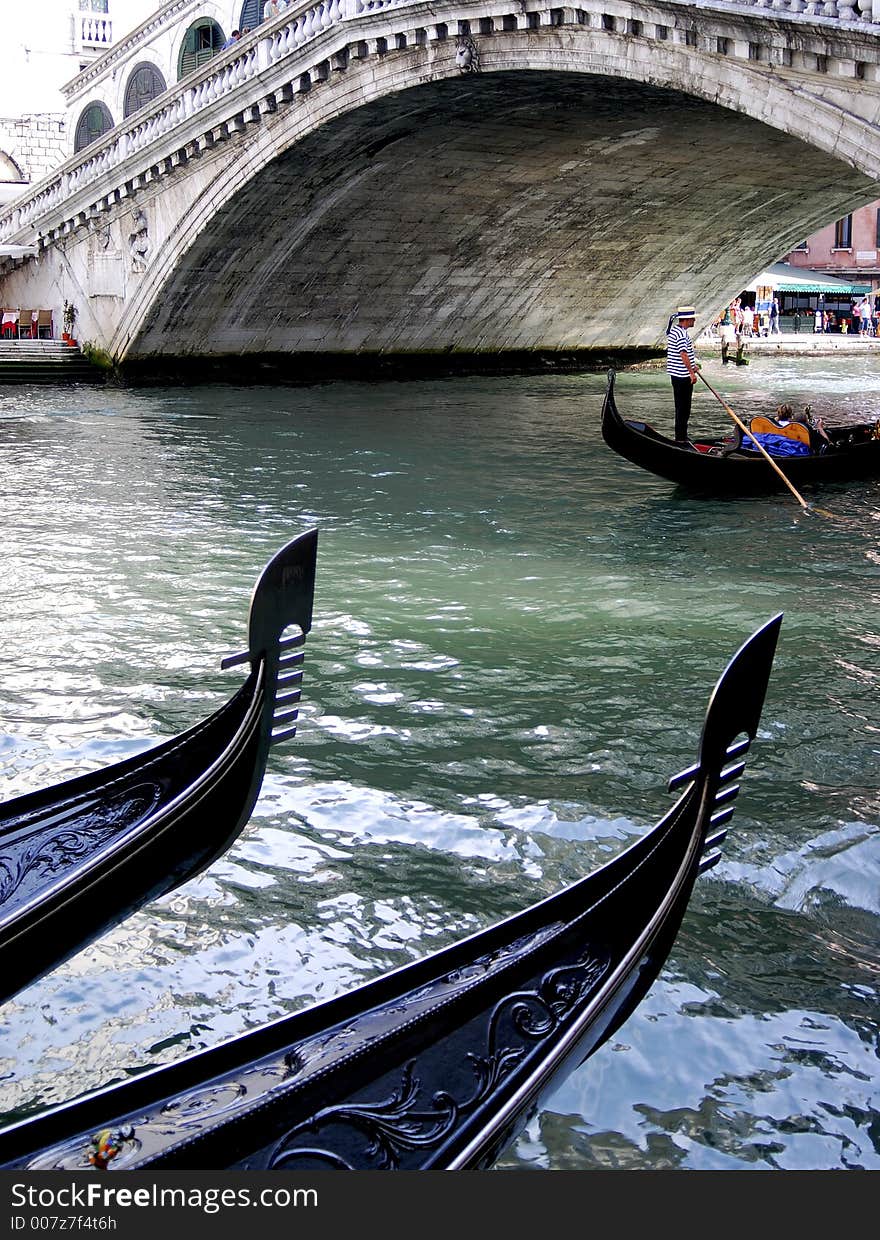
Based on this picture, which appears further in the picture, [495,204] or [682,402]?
[495,204]

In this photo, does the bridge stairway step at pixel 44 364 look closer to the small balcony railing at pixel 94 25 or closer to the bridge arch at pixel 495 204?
the bridge arch at pixel 495 204

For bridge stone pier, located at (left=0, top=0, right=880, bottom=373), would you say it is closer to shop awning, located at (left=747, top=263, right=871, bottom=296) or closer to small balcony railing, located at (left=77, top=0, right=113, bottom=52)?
shop awning, located at (left=747, top=263, right=871, bottom=296)

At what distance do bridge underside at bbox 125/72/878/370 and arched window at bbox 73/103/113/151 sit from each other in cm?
547

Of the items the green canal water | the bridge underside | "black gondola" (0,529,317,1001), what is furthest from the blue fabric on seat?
"black gondola" (0,529,317,1001)

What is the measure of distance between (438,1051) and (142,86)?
1557cm

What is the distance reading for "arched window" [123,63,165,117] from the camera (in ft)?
48.9

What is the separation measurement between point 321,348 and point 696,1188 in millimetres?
11758

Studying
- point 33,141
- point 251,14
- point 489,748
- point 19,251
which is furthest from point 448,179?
point 33,141

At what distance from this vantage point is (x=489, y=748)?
2.95 metres

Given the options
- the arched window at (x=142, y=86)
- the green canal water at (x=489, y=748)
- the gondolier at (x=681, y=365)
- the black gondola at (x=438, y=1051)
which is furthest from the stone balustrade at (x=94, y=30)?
the black gondola at (x=438, y=1051)

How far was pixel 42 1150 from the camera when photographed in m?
1.16

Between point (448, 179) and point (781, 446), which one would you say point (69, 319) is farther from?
point (781, 446)

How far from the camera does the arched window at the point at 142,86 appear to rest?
1491cm

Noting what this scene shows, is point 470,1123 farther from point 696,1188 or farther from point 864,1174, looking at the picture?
point 864,1174
